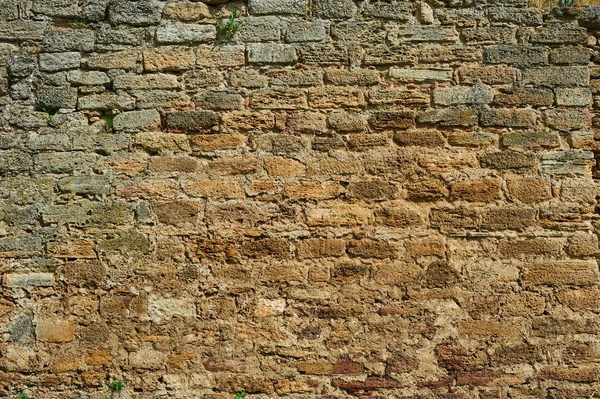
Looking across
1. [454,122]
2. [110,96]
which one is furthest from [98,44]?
[454,122]

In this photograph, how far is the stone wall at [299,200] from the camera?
3213mm

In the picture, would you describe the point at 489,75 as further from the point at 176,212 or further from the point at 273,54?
the point at 176,212

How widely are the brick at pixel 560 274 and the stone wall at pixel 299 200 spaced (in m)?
0.01

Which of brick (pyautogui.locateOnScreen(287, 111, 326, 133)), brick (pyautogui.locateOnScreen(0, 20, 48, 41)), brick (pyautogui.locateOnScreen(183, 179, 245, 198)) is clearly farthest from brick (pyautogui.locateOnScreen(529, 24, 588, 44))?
brick (pyautogui.locateOnScreen(0, 20, 48, 41))

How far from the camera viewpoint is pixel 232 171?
3.35 m

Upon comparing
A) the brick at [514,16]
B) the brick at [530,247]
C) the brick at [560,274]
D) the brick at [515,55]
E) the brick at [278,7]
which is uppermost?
the brick at [514,16]

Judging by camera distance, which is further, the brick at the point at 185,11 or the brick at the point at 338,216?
the brick at the point at 185,11

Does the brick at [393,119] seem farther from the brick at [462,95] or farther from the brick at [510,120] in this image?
the brick at [510,120]

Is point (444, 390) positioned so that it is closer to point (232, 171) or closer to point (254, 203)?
point (254, 203)

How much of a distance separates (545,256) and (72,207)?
8.54 feet

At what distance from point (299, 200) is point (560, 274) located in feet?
4.83

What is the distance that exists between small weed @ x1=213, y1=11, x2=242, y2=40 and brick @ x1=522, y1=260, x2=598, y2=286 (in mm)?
2107

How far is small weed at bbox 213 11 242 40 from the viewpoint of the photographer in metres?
3.45

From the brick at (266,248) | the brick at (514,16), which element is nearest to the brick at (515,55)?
the brick at (514,16)
